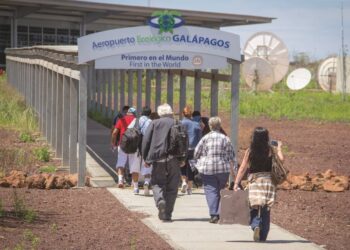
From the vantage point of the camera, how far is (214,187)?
10789 mm

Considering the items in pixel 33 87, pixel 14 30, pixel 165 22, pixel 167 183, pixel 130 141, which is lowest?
pixel 167 183

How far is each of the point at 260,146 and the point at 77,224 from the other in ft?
9.06

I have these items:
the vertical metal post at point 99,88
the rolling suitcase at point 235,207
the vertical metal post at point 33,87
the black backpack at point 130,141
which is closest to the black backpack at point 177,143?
the rolling suitcase at point 235,207

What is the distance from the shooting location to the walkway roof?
1598 inches

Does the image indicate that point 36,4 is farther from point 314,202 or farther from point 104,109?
point 314,202

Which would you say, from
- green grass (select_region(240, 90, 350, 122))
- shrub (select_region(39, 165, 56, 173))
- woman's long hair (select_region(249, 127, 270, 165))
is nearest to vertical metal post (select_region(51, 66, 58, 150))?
shrub (select_region(39, 165, 56, 173))

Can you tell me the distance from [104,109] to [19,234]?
871 inches

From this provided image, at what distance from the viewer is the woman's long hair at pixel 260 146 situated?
9.40 meters

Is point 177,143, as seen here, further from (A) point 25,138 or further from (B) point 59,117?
(A) point 25,138

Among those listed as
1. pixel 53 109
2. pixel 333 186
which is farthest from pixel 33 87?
pixel 333 186

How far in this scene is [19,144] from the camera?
66.3 feet

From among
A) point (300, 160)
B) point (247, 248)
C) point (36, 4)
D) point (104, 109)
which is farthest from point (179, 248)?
point (36, 4)

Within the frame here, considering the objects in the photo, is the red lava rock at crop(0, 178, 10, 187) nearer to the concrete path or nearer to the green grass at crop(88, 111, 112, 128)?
the concrete path

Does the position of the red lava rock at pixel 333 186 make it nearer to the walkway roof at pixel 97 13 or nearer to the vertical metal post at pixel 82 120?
the vertical metal post at pixel 82 120
